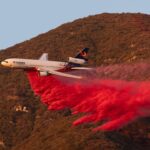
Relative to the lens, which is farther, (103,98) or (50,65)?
(50,65)

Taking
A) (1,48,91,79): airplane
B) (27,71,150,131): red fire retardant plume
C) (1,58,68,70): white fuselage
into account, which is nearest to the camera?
(27,71,150,131): red fire retardant plume

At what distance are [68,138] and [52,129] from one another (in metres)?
12.6

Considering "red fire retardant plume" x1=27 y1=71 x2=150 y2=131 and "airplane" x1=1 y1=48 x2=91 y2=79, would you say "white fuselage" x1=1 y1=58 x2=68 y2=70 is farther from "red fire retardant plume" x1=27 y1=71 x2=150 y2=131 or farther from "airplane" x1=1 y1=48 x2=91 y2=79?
"red fire retardant plume" x1=27 y1=71 x2=150 y2=131

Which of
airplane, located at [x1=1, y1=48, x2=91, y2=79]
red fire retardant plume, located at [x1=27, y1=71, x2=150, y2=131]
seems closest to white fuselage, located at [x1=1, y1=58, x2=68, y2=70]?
airplane, located at [x1=1, y1=48, x2=91, y2=79]

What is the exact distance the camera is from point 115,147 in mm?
155000

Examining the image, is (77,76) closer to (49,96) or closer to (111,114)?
(111,114)

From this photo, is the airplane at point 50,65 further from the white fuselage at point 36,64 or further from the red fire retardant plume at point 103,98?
the red fire retardant plume at point 103,98

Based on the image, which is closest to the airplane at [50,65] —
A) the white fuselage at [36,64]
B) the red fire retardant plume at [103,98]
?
the white fuselage at [36,64]

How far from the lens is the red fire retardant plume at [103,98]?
87688mm

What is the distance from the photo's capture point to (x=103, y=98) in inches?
3757

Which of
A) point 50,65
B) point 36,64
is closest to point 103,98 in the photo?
point 50,65

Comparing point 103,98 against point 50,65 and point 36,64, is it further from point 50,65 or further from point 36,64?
point 36,64

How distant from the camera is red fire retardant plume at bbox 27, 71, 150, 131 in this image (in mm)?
87688

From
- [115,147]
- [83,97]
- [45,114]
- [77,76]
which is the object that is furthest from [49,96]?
[45,114]
